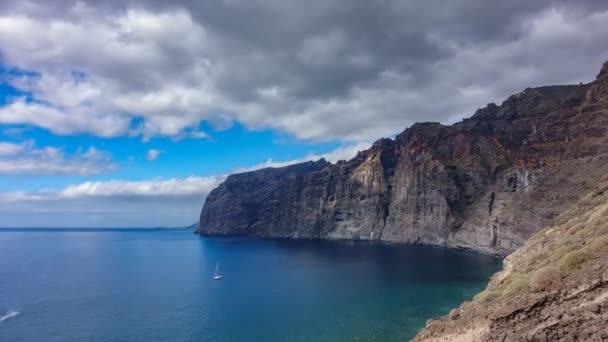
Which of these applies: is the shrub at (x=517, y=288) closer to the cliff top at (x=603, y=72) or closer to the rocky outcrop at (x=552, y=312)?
the rocky outcrop at (x=552, y=312)

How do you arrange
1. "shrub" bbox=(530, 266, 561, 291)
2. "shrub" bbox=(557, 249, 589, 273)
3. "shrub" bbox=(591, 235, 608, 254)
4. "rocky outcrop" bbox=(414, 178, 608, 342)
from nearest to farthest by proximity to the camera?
1. "rocky outcrop" bbox=(414, 178, 608, 342)
2. "shrub" bbox=(530, 266, 561, 291)
3. "shrub" bbox=(591, 235, 608, 254)
4. "shrub" bbox=(557, 249, 589, 273)

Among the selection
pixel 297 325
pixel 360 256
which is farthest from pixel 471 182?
pixel 297 325

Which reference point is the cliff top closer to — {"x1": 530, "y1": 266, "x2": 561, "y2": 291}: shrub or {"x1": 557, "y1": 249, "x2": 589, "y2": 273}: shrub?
{"x1": 557, "y1": 249, "x2": 589, "y2": 273}: shrub

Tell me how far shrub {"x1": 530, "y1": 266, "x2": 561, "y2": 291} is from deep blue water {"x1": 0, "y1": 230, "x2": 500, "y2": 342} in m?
28.0

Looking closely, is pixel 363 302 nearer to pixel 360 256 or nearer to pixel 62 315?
pixel 62 315

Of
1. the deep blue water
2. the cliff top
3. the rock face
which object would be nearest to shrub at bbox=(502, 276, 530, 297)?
the deep blue water

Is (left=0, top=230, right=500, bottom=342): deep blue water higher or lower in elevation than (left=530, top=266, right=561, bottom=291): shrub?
lower

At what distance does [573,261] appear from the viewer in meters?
25.0

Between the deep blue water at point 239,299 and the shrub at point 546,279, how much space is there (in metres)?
28.0

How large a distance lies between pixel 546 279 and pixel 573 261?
7.75 feet

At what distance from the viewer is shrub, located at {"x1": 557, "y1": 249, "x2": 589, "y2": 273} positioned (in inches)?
968

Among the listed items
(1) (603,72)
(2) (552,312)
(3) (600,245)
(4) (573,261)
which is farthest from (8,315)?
(1) (603,72)

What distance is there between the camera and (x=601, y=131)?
14112 cm

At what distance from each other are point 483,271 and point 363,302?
44.2m
